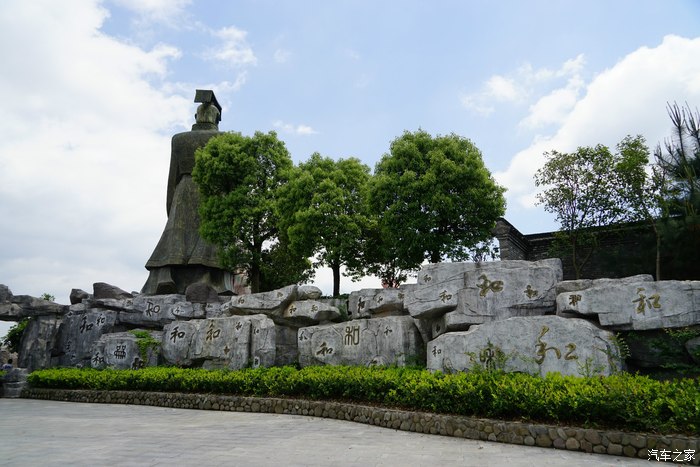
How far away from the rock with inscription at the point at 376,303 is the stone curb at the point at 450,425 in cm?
329

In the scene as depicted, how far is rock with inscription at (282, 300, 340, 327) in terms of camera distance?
1257 centimetres

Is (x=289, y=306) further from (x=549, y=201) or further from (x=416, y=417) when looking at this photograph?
(x=549, y=201)

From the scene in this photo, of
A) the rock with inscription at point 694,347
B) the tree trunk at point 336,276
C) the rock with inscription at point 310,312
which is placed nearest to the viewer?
the rock with inscription at point 694,347

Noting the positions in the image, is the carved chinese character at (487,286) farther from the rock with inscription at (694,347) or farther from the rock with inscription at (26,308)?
the rock with inscription at (26,308)

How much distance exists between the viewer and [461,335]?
30.3 ft

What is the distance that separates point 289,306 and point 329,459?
7558 mm

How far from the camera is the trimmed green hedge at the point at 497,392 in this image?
591 cm

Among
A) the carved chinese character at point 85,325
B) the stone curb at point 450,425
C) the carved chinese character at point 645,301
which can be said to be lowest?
the stone curb at point 450,425

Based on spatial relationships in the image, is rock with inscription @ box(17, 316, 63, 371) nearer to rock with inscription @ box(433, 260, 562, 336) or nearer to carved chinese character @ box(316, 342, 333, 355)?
carved chinese character @ box(316, 342, 333, 355)

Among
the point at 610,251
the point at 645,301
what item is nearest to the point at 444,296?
the point at 645,301

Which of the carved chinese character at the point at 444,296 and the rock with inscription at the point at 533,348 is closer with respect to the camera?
the rock with inscription at the point at 533,348

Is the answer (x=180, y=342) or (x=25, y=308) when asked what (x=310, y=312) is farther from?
(x=25, y=308)

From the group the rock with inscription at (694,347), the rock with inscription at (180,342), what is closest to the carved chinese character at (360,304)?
the rock with inscription at (180,342)

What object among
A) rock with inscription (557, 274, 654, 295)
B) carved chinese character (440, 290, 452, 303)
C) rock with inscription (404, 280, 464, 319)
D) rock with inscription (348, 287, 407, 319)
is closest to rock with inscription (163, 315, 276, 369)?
rock with inscription (348, 287, 407, 319)
